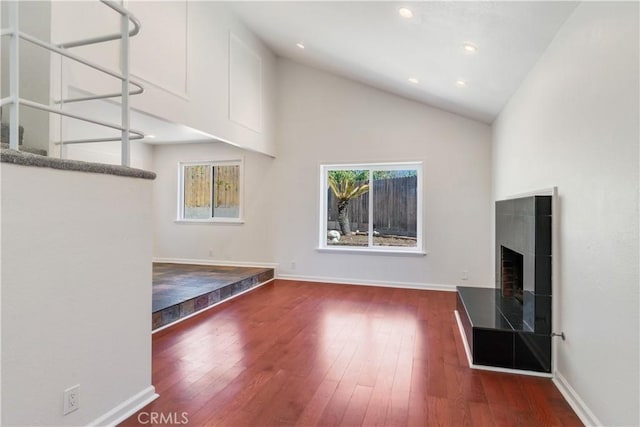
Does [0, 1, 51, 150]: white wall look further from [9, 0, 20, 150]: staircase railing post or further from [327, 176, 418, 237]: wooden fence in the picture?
[327, 176, 418, 237]: wooden fence

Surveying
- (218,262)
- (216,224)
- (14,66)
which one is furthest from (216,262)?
(14,66)

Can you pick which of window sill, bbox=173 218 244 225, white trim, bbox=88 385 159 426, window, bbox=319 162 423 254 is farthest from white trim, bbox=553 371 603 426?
window sill, bbox=173 218 244 225

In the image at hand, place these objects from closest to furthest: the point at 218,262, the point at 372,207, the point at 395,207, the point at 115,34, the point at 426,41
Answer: the point at 115,34
the point at 426,41
the point at 395,207
the point at 372,207
the point at 218,262

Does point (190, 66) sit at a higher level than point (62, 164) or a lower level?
higher

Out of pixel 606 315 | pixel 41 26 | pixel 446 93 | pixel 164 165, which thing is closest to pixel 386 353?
pixel 606 315

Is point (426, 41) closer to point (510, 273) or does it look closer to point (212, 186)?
point (510, 273)

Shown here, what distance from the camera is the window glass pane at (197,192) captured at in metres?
6.53

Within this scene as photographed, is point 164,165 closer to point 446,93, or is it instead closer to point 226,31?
point 226,31

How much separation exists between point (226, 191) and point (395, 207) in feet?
10.1

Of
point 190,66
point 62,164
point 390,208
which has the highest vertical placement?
point 190,66

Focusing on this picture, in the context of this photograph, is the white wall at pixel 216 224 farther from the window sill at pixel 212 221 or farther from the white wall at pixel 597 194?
the white wall at pixel 597 194

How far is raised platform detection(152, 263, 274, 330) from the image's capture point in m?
3.58

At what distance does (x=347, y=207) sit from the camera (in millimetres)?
5883

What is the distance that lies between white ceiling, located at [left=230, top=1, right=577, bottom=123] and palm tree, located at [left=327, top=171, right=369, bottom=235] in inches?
59.6
